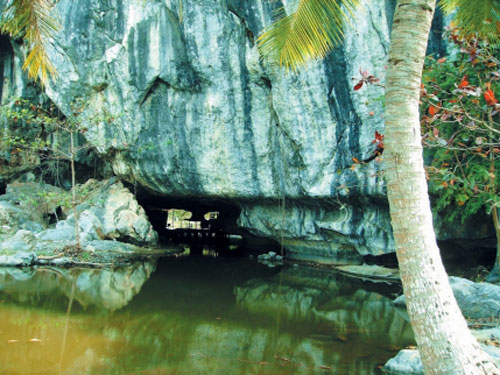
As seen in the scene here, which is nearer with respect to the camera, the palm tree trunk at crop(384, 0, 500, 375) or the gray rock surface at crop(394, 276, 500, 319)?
the palm tree trunk at crop(384, 0, 500, 375)

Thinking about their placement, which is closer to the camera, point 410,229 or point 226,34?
point 410,229

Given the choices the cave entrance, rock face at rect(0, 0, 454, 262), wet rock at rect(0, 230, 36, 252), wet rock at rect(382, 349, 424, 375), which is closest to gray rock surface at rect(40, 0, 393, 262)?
rock face at rect(0, 0, 454, 262)

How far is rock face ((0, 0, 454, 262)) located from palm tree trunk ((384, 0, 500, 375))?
292 inches

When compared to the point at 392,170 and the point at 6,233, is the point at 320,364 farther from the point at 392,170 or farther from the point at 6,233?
the point at 6,233

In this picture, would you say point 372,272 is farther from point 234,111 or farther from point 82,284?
point 82,284

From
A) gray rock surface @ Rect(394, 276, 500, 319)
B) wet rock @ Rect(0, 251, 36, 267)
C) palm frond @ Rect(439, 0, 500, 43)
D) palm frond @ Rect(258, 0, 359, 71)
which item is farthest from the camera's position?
wet rock @ Rect(0, 251, 36, 267)

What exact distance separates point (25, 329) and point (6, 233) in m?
8.63

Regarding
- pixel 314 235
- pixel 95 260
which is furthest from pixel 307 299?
pixel 95 260

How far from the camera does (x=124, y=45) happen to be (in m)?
13.1

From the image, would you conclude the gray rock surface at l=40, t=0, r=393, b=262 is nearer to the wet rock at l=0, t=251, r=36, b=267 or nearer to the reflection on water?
the reflection on water

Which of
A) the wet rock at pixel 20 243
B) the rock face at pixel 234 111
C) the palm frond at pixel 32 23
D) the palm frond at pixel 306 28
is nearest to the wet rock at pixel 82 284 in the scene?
the wet rock at pixel 20 243

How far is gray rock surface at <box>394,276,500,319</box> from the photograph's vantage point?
643 centimetres

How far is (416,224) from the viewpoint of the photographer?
2863mm

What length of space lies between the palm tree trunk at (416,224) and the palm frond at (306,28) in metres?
1.69
